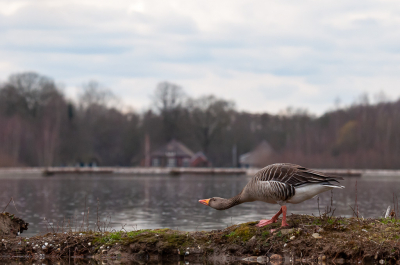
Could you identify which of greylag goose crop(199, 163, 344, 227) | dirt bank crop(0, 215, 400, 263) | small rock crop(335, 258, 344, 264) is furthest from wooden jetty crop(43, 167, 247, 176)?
small rock crop(335, 258, 344, 264)

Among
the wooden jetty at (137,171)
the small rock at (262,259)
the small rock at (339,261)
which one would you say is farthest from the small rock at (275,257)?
the wooden jetty at (137,171)

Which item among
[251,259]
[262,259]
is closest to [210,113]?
[251,259]

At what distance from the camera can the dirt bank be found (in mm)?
10922

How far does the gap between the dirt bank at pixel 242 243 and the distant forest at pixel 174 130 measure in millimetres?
93307

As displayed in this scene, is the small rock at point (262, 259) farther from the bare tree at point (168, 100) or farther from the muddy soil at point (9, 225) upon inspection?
the bare tree at point (168, 100)

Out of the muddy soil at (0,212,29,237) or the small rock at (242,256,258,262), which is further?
the muddy soil at (0,212,29,237)

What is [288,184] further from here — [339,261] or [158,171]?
[158,171]

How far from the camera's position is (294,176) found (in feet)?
37.9

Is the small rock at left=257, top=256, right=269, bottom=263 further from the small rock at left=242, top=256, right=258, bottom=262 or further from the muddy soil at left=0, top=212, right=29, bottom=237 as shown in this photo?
the muddy soil at left=0, top=212, right=29, bottom=237

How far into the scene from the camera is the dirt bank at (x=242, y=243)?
10922 mm

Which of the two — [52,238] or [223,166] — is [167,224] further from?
[223,166]

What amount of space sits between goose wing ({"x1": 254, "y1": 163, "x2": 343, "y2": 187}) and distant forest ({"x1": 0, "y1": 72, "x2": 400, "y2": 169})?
93537mm

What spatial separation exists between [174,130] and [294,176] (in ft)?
386

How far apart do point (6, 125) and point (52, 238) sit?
11077 cm
